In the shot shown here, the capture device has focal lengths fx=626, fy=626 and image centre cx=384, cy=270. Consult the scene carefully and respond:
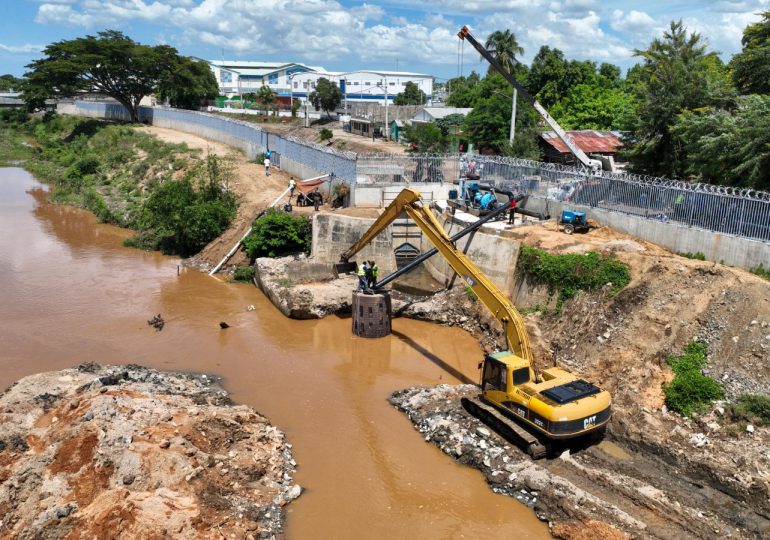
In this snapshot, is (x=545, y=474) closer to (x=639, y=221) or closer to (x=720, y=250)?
(x=720, y=250)

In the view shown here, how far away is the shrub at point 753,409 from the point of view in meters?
14.5

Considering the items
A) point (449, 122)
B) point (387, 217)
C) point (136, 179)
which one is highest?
point (449, 122)

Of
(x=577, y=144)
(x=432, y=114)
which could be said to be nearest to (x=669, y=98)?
(x=577, y=144)

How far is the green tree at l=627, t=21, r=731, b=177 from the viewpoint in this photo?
25.7 metres

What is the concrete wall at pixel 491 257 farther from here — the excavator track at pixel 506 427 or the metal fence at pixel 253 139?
the excavator track at pixel 506 427

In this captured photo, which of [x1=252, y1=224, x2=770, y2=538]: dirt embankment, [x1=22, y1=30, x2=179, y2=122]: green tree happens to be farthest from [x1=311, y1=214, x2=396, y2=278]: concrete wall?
[x1=22, y1=30, x2=179, y2=122]: green tree

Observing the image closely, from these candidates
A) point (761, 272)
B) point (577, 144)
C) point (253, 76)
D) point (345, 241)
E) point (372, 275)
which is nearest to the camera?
point (761, 272)

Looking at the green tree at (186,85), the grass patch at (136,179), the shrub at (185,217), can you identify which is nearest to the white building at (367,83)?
the green tree at (186,85)

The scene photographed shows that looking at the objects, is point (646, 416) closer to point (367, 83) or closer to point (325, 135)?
point (325, 135)

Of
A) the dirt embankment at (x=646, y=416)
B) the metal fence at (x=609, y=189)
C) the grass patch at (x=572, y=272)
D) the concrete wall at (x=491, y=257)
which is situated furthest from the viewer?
the concrete wall at (x=491, y=257)

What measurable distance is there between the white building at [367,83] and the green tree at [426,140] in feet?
174

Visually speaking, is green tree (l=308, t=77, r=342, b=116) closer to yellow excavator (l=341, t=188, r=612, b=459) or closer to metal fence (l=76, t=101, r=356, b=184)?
metal fence (l=76, t=101, r=356, b=184)

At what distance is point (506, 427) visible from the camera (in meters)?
14.8

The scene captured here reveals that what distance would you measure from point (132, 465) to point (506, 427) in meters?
8.23
